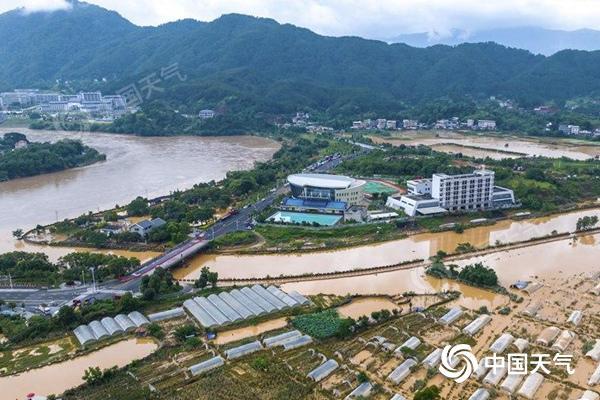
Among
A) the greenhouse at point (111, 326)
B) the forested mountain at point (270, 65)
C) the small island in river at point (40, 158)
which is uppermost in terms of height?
the forested mountain at point (270, 65)

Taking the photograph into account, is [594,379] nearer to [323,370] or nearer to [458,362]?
[458,362]

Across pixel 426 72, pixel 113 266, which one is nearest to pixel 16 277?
pixel 113 266

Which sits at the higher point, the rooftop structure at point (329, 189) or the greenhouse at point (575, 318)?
the rooftop structure at point (329, 189)

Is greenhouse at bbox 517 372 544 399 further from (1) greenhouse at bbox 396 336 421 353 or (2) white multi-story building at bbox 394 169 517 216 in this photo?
(2) white multi-story building at bbox 394 169 517 216

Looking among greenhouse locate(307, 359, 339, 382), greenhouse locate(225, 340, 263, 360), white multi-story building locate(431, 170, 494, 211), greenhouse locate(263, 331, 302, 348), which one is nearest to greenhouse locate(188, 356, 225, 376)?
greenhouse locate(225, 340, 263, 360)

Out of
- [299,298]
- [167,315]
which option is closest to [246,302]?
[299,298]

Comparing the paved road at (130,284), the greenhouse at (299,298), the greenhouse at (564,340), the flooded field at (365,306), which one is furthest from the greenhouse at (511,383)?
the paved road at (130,284)

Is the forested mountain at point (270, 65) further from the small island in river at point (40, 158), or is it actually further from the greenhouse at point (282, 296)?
the greenhouse at point (282, 296)
